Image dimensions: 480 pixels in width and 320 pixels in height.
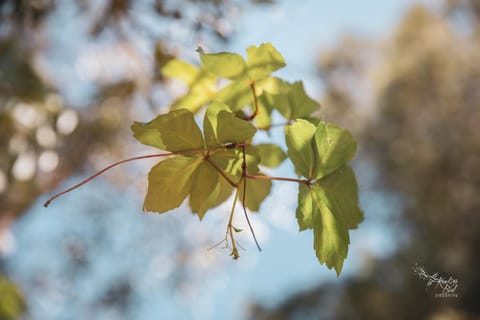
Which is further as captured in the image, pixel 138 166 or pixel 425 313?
pixel 425 313

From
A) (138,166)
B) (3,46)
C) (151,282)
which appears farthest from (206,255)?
(3,46)

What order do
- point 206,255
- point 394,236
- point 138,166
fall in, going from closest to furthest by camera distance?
point 138,166 < point 206,255 < point 394,236

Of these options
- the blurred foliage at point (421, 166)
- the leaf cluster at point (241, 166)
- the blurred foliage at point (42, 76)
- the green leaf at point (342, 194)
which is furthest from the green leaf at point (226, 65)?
the blurred foliage at point (421, 166)

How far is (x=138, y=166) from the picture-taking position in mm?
3111

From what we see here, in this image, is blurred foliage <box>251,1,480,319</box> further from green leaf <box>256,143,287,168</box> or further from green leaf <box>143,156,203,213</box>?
green leaf <box>143,156,203,213</box>

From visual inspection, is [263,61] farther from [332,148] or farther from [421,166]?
[421,166]

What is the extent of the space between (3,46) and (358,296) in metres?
5.38

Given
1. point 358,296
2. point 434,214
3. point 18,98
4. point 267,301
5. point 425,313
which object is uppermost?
point 18,98

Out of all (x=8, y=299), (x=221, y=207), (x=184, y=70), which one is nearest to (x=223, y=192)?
(x=184, y=70)

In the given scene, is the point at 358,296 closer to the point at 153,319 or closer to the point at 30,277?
the point at 153,319

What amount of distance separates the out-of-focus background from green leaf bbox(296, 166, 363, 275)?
0.20 ft

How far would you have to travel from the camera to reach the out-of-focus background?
1.20 m

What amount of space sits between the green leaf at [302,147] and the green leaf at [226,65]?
0.09 metres

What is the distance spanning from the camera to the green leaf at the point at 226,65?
1.29ft
